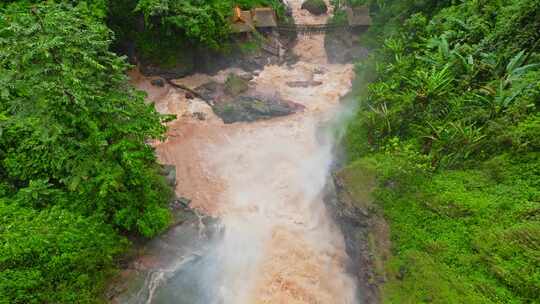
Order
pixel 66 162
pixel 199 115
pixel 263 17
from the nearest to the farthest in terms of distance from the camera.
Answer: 1. pixel 66 162
2. pixel 199 115
3. pixel 263 17

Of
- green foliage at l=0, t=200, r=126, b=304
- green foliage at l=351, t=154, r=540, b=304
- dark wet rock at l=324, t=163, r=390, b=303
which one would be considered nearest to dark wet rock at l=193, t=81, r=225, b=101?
dark wet rock at l=324, t=163, r=390, b=303

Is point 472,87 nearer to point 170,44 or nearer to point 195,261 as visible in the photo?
point 195,261

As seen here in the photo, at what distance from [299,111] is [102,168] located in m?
10.6

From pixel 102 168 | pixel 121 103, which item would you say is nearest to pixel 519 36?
pixel 121 103

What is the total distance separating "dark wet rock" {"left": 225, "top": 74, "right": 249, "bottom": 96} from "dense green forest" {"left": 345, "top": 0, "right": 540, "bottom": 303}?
7286 millimetres

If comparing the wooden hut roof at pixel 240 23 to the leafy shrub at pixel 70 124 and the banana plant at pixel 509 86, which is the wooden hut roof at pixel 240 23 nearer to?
the leafy shrub at pixel 70 124

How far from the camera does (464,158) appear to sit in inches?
353

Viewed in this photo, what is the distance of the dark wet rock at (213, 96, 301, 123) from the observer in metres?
16.4

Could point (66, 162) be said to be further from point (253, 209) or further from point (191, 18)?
point (191, 18)

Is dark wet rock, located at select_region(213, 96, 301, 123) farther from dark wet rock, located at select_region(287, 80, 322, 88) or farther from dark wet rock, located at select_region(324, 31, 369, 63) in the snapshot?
dark wet rock, located at select_region(324, 31, 369, 63)

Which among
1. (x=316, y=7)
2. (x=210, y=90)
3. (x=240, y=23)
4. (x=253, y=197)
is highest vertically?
(x=316, y=7)

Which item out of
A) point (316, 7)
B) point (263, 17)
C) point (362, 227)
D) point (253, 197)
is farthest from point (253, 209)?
point (316, 7)

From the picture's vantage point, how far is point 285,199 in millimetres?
12234

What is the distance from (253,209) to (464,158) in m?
6.91
